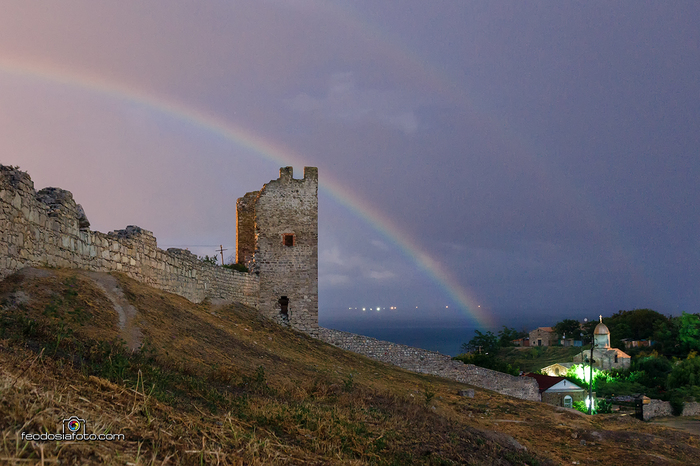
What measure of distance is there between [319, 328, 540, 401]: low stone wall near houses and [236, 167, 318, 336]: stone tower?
1.44m

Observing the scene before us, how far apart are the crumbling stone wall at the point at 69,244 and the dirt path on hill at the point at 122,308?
0.54 m

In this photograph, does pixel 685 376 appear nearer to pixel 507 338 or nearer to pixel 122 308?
pixel 507 338

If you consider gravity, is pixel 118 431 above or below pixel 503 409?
above

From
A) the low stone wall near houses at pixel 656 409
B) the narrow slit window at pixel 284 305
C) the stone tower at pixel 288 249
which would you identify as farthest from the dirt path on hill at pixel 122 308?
the low stone wall near houses at pixel 656 409

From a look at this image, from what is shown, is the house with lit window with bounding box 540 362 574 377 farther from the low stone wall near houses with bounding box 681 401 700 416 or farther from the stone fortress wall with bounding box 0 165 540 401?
the stone fortress wall with bounding box 0 165 540 401

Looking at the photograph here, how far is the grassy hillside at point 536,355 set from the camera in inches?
2739

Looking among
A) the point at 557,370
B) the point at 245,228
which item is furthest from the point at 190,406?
the point at 557,370

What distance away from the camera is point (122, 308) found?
35.9ft

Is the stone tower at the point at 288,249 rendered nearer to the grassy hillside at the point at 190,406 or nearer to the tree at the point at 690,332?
the grassy hillside at the point at 190,406

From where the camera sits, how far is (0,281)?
342 inches

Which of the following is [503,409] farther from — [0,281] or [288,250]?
[0,281]

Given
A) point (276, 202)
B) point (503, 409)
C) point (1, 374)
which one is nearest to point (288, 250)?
point (276, 202)

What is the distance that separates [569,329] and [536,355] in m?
15.0

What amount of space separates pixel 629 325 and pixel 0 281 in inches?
3519
